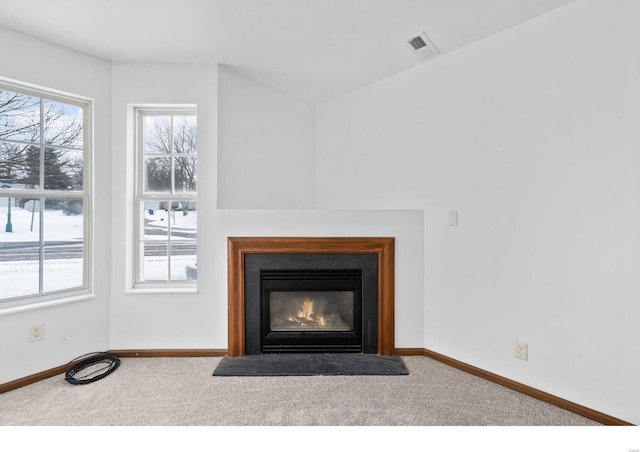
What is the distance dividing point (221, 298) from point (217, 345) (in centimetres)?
41

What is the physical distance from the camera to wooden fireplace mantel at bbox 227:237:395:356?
2846 millimetres

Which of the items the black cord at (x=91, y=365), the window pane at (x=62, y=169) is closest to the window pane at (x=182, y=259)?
the black cord at (x=91, y=365)

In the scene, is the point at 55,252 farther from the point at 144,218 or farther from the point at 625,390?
the point at 625,390

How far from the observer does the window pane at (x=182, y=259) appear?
302 centimetres

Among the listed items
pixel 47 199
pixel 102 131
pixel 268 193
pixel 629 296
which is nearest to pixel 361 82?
pixel 268 193

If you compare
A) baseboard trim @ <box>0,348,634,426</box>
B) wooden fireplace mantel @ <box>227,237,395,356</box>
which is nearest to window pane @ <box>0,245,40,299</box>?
baseboard trim @ <box>0,348,634,426</box>

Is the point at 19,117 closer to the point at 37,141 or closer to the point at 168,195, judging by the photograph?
the point at 37,141

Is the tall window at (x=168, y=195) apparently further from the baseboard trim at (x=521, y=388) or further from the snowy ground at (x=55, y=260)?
the baseboard trim at (x=521, y=388)

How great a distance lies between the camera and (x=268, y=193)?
11.3 feet

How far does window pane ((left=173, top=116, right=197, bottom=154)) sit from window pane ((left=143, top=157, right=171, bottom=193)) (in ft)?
0.50

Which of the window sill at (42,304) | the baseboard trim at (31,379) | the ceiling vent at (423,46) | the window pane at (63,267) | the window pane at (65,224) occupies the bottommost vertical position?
the baseboard trim at (31,379)

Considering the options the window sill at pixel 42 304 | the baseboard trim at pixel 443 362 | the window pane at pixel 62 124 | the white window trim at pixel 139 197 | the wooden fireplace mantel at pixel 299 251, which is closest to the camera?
the baseboard trim at pixel 443 362

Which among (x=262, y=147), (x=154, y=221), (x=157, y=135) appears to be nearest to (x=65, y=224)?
(x=154, y=221)

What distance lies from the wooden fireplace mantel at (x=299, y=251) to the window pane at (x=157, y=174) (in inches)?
32.4
